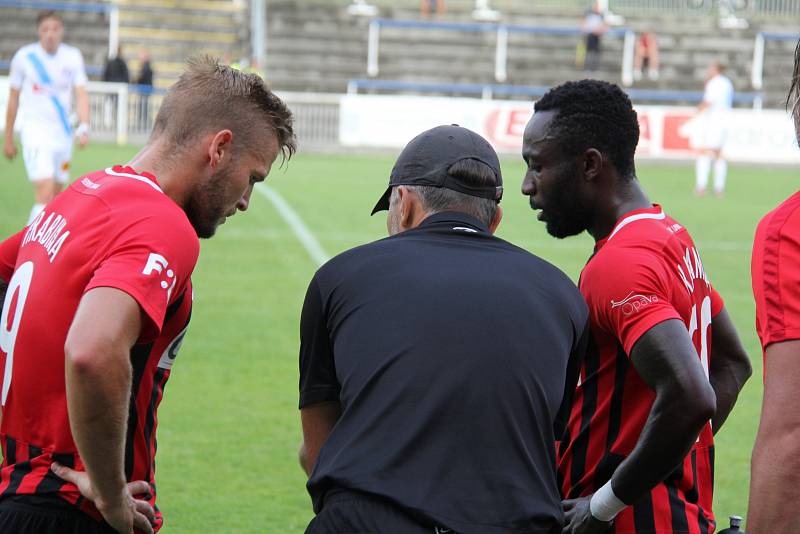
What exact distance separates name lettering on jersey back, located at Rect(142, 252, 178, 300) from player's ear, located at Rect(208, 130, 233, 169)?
447mm

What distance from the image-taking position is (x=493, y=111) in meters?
28.8

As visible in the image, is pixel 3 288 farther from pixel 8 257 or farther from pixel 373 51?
A: pixel 373 51

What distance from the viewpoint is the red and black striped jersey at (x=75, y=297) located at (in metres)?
2.72

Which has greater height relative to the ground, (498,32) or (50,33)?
(498,32)

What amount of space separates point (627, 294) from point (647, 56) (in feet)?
110

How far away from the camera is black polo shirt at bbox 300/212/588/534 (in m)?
2.59

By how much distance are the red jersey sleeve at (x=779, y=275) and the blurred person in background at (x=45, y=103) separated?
1091 centimetres

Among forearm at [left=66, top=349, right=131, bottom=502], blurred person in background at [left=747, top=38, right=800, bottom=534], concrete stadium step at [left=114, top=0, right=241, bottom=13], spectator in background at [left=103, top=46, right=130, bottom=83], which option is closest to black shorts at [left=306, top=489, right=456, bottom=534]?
forearm at [left=66, top=349, right=131, bottom=502]

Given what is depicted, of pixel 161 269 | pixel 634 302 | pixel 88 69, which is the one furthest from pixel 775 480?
pixel 88 69

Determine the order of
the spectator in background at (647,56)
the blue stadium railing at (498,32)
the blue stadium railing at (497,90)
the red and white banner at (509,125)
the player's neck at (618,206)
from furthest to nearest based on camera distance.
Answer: the blue stadium railing at (498,32) < the spectator in background at (647,56) < the blue stadium railing at (497,90) < the red and white banner at (509,125) < the player's neck at (618,206)

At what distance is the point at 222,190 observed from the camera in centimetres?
312

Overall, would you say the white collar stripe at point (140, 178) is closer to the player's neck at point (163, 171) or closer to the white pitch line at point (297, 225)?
the player's neck at point (163, 171)

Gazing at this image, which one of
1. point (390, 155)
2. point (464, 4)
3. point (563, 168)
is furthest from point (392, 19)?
point (563, 168)

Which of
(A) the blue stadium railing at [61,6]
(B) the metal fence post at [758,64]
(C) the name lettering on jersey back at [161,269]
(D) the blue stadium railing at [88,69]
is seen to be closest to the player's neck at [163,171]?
(C) the name lettering on jersey back at [161,269]
